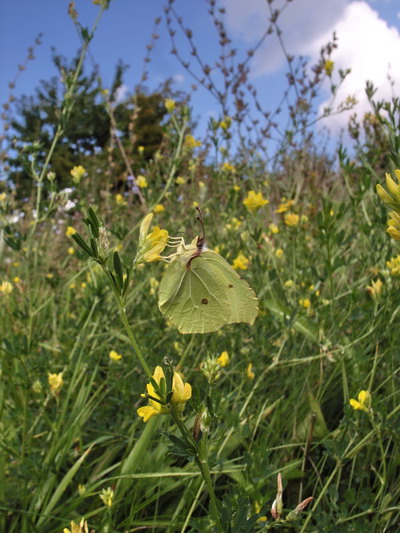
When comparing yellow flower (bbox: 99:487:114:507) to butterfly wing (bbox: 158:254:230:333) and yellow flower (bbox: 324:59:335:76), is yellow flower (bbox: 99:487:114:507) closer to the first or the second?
butterfly wing (bbox: 158:254:230:333)

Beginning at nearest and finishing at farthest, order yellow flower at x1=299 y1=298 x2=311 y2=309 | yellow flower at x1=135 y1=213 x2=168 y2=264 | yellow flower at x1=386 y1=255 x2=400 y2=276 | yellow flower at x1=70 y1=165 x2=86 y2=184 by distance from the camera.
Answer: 1. yellow flower at x1=135 y1=213 x2=168 y2=264
2. yellow flower at x1=386 y1=255 x2=400 y2=276
3. yellow flower at x1=299 y1=298 x2=311 y2=309
4. yellow flower at x1=70 y1=165 x2=86 y2=184

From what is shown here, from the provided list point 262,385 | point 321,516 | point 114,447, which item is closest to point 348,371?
point 262,385

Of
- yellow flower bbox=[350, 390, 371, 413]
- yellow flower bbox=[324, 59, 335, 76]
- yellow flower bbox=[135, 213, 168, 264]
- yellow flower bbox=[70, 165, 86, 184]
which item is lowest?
yellow flower bbox=[350, 390, 371, 413]

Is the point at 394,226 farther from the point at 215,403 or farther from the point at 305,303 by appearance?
the point at 305,303

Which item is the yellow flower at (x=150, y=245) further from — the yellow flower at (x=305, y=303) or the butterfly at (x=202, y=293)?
the yellow flower at (x=305, y=303)

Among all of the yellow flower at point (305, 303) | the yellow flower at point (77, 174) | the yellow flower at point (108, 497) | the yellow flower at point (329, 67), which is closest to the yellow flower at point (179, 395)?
the yellow flower at point (108, 497)

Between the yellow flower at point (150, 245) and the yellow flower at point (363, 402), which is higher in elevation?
the yellow flower at point (150, 245)

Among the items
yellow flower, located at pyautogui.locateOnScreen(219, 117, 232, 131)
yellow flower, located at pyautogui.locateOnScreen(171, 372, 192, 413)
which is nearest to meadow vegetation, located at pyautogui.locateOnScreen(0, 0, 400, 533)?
yellow flower, located at pyautogui.locateOnScreen(171, 372, 192, 413)

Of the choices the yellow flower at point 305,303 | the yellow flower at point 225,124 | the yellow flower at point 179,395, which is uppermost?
the yellow flower at point 225,124
